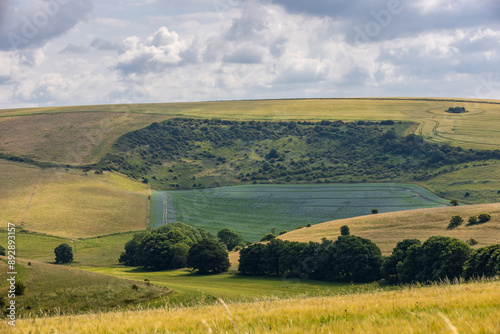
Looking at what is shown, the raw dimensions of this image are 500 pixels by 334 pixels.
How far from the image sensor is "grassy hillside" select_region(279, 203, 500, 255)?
7506cm

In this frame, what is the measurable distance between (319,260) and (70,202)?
11035 centimetres

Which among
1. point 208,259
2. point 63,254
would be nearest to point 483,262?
point 208,259

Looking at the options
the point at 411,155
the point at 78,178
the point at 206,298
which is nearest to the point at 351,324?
the point at 206,298

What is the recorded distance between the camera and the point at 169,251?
9719 cm

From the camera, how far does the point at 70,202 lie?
155 metres

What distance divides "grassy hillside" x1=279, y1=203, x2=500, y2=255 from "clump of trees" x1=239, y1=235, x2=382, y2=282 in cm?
813

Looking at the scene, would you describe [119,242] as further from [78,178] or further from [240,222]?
[78,178]

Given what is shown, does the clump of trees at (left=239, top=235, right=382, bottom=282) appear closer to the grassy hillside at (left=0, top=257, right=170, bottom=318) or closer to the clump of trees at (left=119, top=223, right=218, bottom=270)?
the clump of trees at (left=119, top=223, right=218, bottom=270)

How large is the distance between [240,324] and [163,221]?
142739 mm

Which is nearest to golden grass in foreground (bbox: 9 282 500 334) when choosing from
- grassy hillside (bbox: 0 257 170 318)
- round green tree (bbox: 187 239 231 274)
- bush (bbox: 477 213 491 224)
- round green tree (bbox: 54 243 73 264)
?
grassy hillside (bbox: 0 257 170 318)

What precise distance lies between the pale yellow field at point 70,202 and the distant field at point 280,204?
10.3m

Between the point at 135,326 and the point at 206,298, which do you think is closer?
the point at 135,326

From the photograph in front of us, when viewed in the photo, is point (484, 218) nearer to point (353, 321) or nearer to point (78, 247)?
point (353, 321)

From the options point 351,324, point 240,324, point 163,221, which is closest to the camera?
point 351,324
